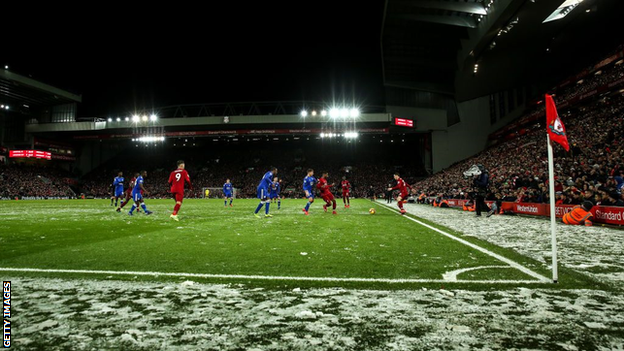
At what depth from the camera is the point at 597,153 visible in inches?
738

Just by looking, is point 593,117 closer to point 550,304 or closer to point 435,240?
point 435,240

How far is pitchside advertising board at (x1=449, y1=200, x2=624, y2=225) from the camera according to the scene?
1052 cm

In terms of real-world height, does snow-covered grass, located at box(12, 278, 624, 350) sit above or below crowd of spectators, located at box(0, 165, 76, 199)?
below

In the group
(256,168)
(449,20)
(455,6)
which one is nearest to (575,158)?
(455,6)

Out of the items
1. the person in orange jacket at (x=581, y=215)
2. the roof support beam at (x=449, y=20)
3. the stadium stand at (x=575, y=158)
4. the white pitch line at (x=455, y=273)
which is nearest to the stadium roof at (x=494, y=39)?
the roof support beam at (x=449, y=20)

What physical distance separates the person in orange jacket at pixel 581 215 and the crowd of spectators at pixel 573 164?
715 millimetres

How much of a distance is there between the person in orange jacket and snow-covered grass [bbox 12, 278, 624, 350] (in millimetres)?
10019

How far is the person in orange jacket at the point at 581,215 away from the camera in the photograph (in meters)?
11.0

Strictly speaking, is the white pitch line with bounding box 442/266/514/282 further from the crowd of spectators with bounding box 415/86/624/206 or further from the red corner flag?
the crowd of spectators with bounding box 415/86/624/206

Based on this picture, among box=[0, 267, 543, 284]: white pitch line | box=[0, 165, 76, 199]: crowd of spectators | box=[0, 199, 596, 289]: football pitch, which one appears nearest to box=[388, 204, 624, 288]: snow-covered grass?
box=[0, 199, 596, 289]: football pitch

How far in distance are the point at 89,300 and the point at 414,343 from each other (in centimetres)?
300

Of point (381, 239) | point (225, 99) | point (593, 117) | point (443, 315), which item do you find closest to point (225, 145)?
point (225, 99)

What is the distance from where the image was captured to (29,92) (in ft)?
165

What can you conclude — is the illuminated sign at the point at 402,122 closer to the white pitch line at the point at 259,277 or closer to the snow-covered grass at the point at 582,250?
the snow-covered grass at the point at 582,250
